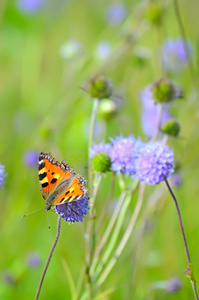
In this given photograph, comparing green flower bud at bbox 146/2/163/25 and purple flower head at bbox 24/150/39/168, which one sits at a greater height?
green flower bud at bbox 146/2/163/25

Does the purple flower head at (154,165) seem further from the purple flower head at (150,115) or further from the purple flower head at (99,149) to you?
the purple flower head at (150,115)

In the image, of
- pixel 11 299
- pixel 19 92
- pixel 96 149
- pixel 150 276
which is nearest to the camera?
pixel 96 149

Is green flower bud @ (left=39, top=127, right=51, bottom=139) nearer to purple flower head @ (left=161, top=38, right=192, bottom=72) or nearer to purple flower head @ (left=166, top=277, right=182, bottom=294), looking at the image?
purple flower head @ (left=161, top=38, right=192, bottom=72)

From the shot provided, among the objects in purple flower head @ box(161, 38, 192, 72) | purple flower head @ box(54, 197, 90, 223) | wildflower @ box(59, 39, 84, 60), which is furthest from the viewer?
wildflower @ box(59, 39, 84, 60)

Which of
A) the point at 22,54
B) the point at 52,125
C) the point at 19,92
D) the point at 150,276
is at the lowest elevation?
the point at 150,276

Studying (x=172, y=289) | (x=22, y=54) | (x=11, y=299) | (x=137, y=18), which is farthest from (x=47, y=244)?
(x=22, y=54)

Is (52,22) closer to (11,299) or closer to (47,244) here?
(47,244)

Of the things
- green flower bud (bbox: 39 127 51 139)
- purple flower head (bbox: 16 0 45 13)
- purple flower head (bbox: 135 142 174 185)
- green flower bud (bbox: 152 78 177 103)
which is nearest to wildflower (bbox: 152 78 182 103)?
green flower bud (bbox: 152 78 177 103)

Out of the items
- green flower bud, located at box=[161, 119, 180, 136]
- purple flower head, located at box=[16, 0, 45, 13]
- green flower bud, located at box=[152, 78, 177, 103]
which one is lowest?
green flower bud, located at box=[161, 119, 180, 136]
